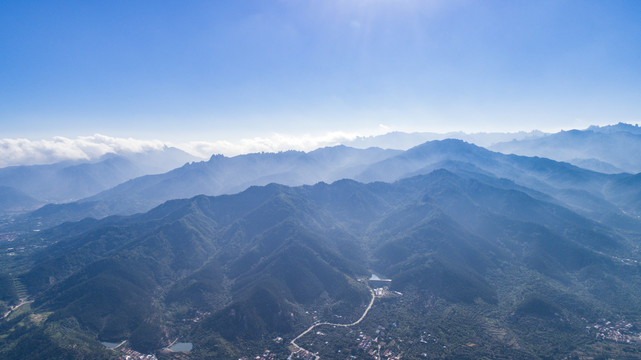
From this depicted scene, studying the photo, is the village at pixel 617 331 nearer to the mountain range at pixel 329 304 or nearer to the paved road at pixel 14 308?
the mountain range at pixel 329 304

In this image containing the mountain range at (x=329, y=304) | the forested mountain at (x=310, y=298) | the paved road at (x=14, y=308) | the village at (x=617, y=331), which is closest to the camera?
the mountain range at (x=329, y=304)

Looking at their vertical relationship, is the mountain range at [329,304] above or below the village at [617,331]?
above

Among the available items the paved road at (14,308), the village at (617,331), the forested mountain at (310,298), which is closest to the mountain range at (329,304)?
the village at (617,331)

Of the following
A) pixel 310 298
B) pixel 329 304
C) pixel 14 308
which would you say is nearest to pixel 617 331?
pixel 329 304

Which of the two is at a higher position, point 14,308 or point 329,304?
point 14,308

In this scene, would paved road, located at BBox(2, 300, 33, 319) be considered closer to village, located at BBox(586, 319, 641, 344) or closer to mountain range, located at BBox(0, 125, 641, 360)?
mountain range, located at BBox(0, 125, 641, 360)

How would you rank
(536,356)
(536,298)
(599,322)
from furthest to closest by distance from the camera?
(536,298)
(599,322)
(536,356)

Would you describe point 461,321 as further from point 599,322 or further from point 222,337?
point 222,337

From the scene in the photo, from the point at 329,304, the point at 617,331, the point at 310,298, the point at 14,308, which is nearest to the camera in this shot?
the point at 617,331

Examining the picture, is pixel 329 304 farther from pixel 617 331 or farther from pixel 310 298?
pixel 617 331

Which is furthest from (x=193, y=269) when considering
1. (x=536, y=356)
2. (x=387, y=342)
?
(x=536, y=356)

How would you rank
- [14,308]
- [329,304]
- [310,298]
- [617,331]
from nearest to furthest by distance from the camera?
1. [617,331]
2. [14,308]
3. [329,304]
4. [310,298]
